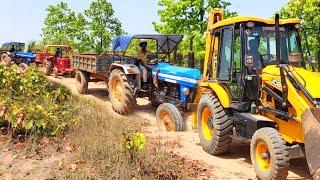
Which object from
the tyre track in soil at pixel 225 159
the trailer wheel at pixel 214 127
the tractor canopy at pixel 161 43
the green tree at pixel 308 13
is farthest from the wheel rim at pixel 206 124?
the green tree at pixel 308 13

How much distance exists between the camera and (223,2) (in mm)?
24250

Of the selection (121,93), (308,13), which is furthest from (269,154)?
(308,13)

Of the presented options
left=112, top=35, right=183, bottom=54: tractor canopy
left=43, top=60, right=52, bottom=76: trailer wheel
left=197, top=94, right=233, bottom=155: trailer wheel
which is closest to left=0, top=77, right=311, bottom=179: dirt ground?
left=197, top=94, right=233, bottom=155: trailer wheel

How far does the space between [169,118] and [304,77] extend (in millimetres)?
4835

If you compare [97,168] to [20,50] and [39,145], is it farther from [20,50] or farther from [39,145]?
[20,50]

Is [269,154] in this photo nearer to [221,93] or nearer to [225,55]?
[221,93]

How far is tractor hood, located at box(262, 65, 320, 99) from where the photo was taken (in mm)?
7125

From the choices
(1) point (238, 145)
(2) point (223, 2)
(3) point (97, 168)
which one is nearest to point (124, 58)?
(1) point (238, 145)

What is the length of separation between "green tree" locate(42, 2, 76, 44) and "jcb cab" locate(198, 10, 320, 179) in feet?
86.9

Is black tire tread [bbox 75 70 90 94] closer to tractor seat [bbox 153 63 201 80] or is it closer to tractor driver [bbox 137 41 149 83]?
tractor driver [bbox 137 41 149 83]

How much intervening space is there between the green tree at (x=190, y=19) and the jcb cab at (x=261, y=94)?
1423 cm

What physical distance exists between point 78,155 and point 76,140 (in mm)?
842

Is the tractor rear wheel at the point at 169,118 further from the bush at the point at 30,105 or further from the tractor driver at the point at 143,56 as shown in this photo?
the bush at the point at 30,105

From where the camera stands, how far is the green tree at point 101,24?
31.6m
